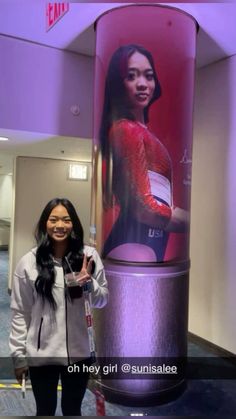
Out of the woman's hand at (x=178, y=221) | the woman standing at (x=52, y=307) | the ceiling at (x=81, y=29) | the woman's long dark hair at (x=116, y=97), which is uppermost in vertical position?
the ceiling at (x=81, y=29)

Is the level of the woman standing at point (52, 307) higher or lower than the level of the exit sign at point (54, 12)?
lower

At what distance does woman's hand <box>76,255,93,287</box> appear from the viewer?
1521 millimetres

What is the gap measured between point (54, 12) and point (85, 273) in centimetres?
196

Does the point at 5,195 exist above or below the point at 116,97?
below

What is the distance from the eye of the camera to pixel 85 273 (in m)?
1.56

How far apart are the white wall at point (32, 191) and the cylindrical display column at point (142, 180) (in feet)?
7.46

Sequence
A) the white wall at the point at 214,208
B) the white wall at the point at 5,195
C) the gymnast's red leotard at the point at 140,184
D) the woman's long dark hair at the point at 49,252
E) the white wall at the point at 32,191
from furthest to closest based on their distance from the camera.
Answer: the white wall at the point at 5,195 < the white wall at the point at 32,191 < the white wall at the point at 214,208 < the gymnast's red leotard at the point at 140,184 < the woman's long dark hair at the point at 49,252

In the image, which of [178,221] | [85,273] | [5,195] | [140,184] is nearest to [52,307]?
[85,273]

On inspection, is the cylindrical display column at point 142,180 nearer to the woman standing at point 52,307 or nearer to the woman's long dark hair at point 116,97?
the woman's long dark hair at point 116,97

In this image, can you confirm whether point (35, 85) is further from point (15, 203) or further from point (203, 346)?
point (203, 346)

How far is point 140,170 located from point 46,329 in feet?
4.03

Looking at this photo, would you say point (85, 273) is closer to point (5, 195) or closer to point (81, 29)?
point (81, 29)

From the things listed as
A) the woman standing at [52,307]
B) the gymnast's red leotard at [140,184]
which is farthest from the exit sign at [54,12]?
the woman standing at [52,307]

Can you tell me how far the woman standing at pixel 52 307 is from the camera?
1.51 metres
